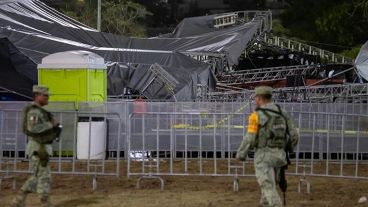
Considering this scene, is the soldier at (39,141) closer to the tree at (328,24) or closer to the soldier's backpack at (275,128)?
the soldier's backpack at (275,128)

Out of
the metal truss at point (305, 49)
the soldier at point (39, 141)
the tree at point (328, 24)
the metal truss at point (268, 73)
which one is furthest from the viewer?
the tree at point (328, 24)

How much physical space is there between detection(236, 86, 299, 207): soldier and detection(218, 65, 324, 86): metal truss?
23.1m

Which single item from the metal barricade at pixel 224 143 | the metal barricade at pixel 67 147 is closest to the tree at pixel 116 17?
the metal barricade at pixel 224 143

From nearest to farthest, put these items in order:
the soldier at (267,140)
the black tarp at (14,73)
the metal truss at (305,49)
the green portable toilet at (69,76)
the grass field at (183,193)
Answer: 1. the soldier at (267,140)
2. the grass field at (183,193)
3. the green portable toilet at (69,76)
4. the black tarp at (14,73)
5. the metal truss at (305,49)

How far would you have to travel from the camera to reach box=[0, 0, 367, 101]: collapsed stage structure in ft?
80.3

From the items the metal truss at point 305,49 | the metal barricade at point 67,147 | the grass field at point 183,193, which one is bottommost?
the grass field at point 183,193

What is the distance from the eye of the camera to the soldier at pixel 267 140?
356 inches

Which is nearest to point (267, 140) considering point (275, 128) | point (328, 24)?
point (275, 128)

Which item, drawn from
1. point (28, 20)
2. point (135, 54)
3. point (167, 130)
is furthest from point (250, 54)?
point (167, 130)

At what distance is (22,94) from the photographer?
21.3 m

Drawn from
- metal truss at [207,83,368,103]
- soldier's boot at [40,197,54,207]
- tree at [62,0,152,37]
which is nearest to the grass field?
soldier's boot at [40,197,54,207]

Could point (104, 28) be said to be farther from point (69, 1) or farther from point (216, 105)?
point (216, 105)

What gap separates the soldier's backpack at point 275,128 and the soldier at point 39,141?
296cm

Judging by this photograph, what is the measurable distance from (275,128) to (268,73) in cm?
2527
